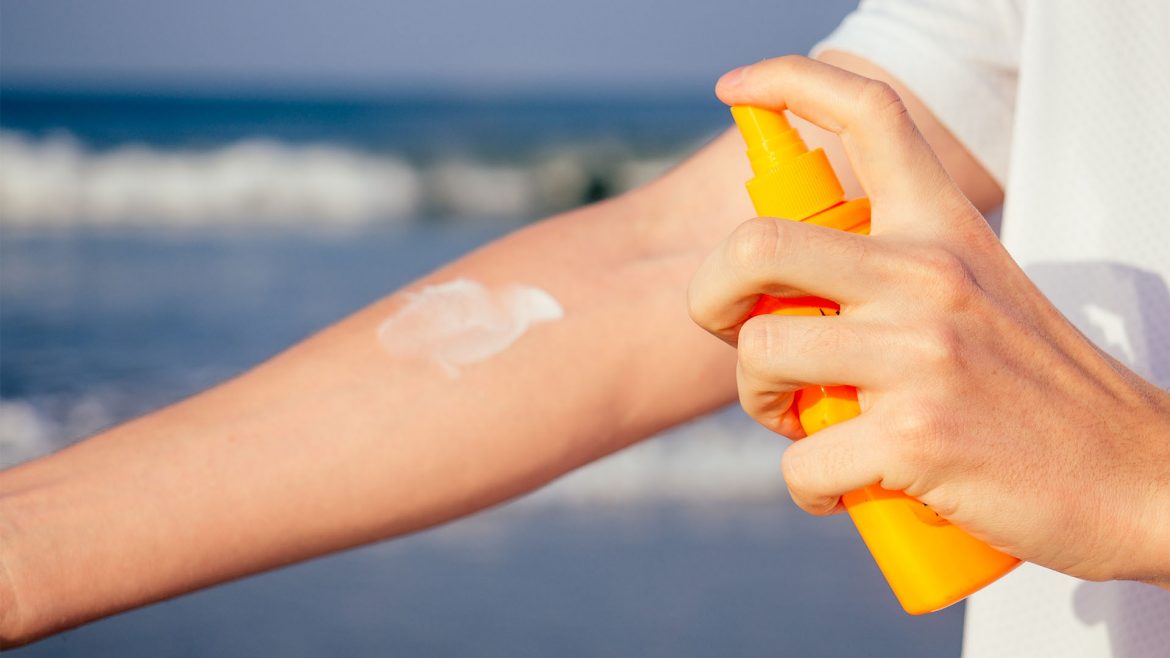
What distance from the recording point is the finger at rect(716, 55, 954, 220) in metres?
0.58

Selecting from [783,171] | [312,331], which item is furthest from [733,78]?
[312,331]

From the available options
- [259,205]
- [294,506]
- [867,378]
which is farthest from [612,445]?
[259,205]

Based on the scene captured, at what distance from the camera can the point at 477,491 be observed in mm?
875

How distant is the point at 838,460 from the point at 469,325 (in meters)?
0.44

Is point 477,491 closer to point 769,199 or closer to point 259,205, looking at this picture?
point 769,199

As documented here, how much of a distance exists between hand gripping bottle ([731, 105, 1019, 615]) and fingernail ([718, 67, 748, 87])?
1.7 inches

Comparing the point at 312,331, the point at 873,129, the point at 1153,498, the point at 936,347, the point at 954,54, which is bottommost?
the point at 1153,498

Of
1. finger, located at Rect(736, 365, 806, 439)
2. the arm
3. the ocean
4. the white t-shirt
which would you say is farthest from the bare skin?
the ocean

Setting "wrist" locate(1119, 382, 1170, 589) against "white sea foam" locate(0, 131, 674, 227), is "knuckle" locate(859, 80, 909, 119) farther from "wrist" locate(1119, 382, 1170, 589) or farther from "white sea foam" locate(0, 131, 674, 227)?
"white sea foam" locate(0, 131, 674, 227)

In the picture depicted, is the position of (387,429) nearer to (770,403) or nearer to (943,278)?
(770,403)

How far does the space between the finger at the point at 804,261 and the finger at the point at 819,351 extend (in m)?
0.02

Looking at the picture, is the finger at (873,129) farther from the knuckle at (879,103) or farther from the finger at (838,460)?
the finger at (838,460)

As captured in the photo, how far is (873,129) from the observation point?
58cm

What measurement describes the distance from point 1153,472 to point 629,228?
1.55 feet
